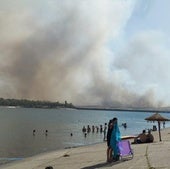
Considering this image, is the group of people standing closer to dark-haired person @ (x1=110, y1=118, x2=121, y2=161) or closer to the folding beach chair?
dark-haired person @ (x1=110, y1=118, x2=121, y2=161)

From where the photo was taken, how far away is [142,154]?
21.0 meters

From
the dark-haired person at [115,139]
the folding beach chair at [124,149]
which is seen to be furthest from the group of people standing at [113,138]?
the folding beach chair at [124,149]

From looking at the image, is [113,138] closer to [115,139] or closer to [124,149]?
[115,139]

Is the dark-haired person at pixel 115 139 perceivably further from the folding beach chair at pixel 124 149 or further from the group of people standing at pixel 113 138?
the folding beach chair at pixel 124 149

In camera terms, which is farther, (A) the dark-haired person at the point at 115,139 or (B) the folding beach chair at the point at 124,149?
(B) the folding beach chair at the point at 124,149

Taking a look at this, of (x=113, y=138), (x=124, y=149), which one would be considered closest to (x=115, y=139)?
(x=113, y=138)

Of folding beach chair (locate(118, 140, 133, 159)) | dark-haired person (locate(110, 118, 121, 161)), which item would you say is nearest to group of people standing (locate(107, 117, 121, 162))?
dark-haired person (locate(110, 118, 121, 161))

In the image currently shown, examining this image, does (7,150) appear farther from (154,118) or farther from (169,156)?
(169,156)

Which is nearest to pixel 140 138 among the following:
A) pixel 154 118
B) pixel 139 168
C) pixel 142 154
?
pixel 154 118

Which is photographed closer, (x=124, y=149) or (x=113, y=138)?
(x=113, y=138)

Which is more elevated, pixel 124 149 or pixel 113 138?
pixel 113 138

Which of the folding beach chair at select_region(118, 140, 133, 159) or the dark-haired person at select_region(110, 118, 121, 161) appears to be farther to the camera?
the folding beach chair at select_region(118, 140, 133, 159)

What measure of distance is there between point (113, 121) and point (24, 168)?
7.59 metres

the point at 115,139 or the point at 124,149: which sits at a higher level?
the point at 115,139
